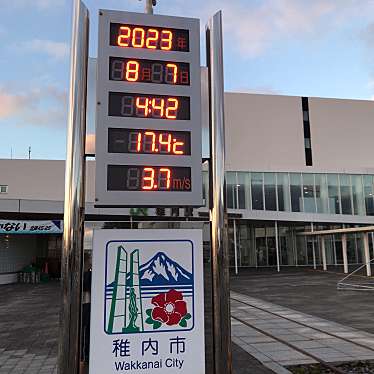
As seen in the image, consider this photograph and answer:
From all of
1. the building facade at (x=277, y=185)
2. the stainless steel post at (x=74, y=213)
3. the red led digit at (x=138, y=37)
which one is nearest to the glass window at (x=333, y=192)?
the building facade at (x=277, y=185)

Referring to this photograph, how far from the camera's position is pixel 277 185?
35812mm

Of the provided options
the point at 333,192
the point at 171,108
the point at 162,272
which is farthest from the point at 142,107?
the point at 333,192

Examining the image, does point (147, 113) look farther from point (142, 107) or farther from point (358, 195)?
point (358, 195)

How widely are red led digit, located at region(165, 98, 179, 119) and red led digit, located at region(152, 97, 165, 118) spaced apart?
0.22 ft

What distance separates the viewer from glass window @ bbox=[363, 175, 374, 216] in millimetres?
37438

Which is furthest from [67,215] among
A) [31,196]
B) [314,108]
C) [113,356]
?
[314,108]

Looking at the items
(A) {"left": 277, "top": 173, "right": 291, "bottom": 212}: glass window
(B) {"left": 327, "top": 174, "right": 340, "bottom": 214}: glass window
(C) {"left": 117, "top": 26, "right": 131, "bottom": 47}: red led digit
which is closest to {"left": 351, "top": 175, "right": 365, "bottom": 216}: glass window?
(B) {"left": 327, "top": 174, "right": 340, "bottom": 214}: glass window

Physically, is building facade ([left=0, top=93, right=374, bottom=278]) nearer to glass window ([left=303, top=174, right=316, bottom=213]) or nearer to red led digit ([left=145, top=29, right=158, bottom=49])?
glass window ([left=303, top=174, right=316, bottom=213])

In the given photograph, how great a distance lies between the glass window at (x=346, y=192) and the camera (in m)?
36.8

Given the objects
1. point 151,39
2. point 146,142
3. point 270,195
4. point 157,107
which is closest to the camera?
point 146,142

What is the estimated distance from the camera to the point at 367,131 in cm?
4772

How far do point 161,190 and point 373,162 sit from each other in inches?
1856

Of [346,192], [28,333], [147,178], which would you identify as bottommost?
[28,333]

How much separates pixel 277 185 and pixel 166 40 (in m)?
31.3
